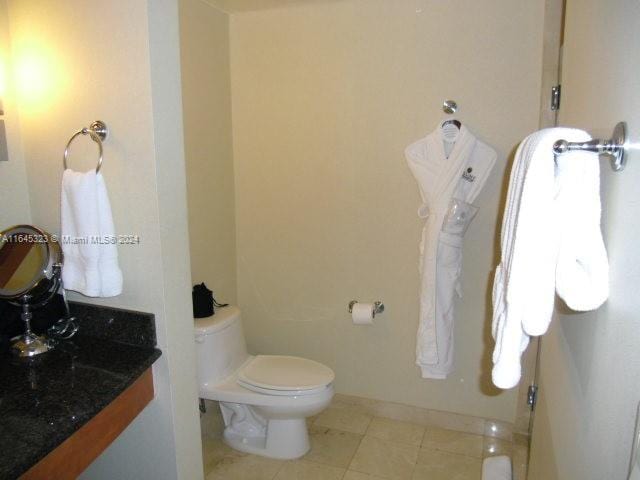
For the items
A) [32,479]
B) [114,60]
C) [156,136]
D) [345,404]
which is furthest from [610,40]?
[345,404]

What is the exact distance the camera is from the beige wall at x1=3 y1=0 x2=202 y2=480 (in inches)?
51.0

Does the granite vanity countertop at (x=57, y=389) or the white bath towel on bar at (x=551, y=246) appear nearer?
the white bath towel on bar at (x=551, y=246)

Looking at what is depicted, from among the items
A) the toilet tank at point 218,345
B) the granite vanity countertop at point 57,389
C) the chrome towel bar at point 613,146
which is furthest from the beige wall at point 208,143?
the chrome towel bar at point 613,146

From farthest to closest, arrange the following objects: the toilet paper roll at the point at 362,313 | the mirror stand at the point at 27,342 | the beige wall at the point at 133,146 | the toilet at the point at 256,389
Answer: the toilet paper roll at the point at 362,313, the toilet at the point at 256,389, the mirror stand at the point at 27,342, the beige wall at the point at 133,146

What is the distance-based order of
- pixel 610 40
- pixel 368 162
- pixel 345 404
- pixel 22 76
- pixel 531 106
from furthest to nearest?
1. pixel 345 404
2. pixel 368 162
3. pixel 531 106
4. pixel 22 76
5. pixel 610 40

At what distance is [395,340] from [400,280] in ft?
1.21

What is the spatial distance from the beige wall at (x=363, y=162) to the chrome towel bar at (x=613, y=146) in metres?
1.55

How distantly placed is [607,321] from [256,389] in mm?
1769

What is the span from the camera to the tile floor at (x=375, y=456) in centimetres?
227

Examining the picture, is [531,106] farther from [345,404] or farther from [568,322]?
[345,404]

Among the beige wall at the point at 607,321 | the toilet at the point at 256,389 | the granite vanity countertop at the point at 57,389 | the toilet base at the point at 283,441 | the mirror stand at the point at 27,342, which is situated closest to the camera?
the beige wall at the point at 607,321

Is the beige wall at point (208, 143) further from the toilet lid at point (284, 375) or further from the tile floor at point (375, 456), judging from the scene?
the tile floor at point (375, 456)

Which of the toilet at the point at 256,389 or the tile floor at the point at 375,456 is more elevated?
the toilet at the point at 256,389

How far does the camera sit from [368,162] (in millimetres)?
2531
